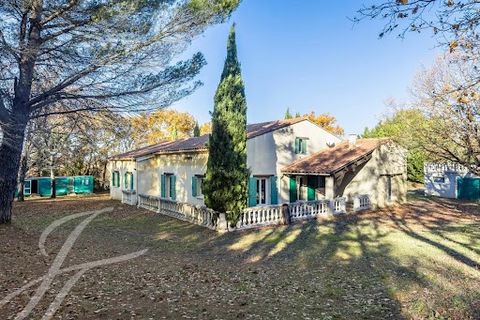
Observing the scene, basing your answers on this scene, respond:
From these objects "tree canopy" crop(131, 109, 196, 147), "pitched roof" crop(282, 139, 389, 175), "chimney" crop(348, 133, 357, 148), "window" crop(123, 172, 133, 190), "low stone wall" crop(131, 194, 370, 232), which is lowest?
"low stone wall" crop(131, 194, 370, 232)

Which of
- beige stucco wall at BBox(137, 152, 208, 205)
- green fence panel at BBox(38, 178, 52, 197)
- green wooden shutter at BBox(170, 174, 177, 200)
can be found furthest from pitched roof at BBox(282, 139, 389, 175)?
green fence panel at BBox(38, 178, 52, 197)

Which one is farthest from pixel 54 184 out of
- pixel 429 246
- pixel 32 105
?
pixel 429 246

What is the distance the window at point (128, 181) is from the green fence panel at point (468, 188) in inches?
1047

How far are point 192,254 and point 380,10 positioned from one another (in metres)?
9.38

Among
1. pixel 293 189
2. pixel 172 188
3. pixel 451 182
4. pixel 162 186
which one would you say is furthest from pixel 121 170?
pixel 451 182

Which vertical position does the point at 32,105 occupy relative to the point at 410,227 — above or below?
above

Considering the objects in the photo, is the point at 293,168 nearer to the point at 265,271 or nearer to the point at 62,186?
the point at 265,271

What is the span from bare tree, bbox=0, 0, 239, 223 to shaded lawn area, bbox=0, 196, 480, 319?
14.1 feet

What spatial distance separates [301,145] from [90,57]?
43.3 ft

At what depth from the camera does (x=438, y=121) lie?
1606cm

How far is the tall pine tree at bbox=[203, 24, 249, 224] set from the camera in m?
15.1

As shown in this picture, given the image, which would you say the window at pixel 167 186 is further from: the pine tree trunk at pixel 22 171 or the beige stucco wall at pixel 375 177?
the pine tree trunk at pixel 22 171

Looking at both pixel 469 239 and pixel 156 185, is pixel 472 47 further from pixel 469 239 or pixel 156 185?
pixel 156 185

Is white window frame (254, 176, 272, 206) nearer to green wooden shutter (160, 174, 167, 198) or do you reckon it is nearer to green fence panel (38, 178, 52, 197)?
green wooden shutter (160, 174, 167, 198)
